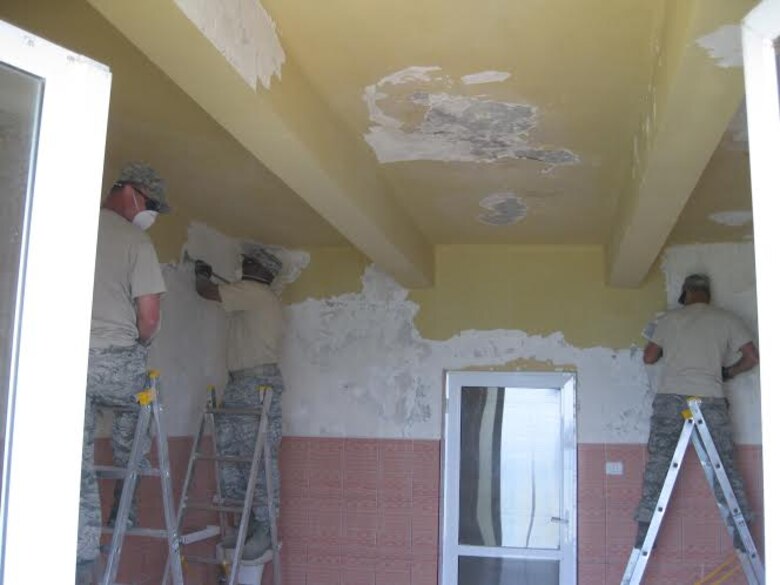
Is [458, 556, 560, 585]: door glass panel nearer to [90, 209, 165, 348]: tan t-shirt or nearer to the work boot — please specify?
the work boot

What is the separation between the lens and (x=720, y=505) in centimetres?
402

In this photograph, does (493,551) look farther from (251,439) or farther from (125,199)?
(125,199)

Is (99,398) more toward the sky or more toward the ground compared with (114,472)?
more toward the sky

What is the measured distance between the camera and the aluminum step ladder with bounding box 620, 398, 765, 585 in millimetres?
3885

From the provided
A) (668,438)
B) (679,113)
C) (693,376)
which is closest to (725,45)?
(679,113)

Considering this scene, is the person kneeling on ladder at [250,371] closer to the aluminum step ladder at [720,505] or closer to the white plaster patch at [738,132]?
the aluminum step ladder at [720,505]

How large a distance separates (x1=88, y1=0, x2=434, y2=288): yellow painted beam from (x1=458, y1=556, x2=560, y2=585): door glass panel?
1.99 meters

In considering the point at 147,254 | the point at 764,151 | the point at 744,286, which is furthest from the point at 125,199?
the point at 744,286

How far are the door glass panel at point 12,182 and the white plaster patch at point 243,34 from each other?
49 centimetres

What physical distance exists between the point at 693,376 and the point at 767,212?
337 cm

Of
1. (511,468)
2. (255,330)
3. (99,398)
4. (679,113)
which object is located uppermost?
(679,113)

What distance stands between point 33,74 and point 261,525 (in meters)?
3.68

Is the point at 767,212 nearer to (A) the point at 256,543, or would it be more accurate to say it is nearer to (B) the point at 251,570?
(A) the point at 256,543

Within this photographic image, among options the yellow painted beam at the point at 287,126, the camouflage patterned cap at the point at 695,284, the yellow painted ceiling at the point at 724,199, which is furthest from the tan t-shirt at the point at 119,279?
the camouflage patterned cap at the point at 695,284
